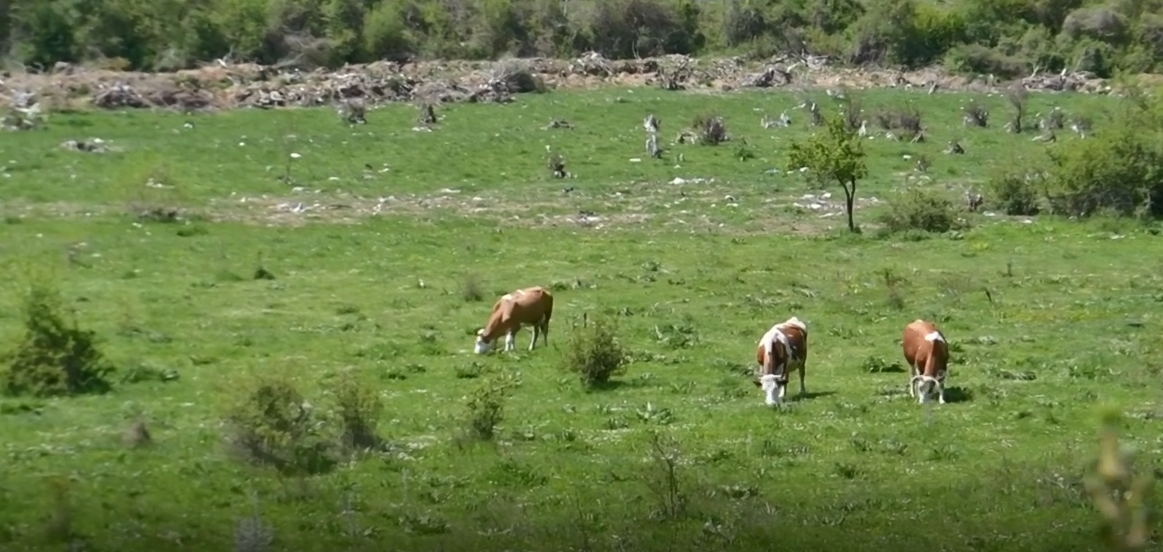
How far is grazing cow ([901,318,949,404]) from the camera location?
18.3 metres

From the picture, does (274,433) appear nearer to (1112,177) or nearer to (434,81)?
(1112,177)

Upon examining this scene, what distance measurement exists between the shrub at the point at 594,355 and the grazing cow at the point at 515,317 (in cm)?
269

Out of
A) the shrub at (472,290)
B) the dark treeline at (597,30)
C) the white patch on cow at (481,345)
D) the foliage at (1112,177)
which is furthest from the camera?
the dark treeline at (597,30)

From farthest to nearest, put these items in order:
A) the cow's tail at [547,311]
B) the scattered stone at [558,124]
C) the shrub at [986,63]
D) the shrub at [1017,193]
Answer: the shrub at [986,63] → the scattered stone at [558,124] → the shrub at [1017,193] → the cow's tail at [547,311]

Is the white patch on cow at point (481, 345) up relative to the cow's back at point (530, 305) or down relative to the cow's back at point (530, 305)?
down

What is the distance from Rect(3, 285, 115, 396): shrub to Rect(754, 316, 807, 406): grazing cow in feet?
28.4

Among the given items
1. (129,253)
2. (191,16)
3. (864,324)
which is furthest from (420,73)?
(864,324)

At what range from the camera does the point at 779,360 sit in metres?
18.7

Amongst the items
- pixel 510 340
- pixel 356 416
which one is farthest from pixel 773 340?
pixel 356 416

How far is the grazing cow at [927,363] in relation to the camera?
18312 millimetres

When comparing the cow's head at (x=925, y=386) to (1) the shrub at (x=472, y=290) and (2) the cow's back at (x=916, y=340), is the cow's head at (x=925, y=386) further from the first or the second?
(1) the shrub at (x=472, y=290)

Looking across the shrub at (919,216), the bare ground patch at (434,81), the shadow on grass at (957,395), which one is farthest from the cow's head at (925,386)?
the bare ground patch at (434,81)

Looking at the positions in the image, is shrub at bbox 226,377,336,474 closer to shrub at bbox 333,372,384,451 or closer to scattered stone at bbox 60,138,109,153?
shrub at bbox 333,372,384,451

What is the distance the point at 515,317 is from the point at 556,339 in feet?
2.99
